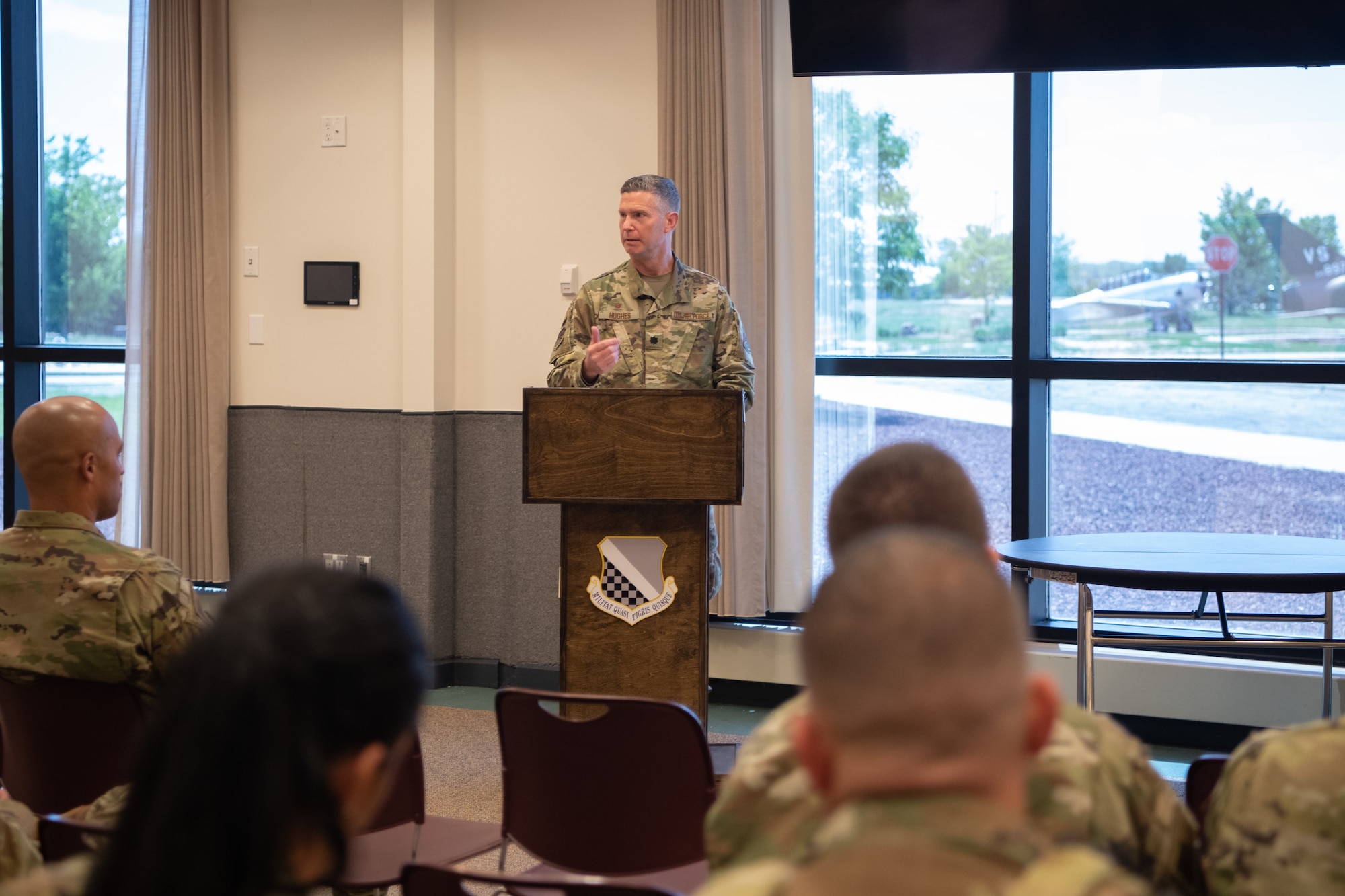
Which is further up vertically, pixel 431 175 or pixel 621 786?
pixel 431 175

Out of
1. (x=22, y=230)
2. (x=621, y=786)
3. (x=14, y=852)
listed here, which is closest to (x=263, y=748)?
(x=14, y=852)

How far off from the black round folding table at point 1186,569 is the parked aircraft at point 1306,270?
1.10 metres

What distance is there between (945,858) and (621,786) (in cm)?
144

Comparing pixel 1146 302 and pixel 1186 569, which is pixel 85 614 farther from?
pixel 1146 302

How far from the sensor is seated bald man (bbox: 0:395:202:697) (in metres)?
2.16

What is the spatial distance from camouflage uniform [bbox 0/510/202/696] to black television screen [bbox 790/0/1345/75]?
2758 mm

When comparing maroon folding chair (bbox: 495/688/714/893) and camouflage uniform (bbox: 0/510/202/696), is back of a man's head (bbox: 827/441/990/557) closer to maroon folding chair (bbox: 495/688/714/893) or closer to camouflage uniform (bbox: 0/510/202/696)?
maroon folding chair (bbox: 495/688/714/893)

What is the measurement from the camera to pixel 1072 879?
2.54 feet

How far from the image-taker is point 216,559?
18.2 ft

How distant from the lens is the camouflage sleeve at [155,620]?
85.7 inches

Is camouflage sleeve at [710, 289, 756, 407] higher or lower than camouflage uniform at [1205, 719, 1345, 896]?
higher

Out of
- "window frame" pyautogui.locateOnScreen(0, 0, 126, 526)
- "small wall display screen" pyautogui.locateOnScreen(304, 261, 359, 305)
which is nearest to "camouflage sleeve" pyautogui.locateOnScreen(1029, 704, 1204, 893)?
"small wall display screen" pyautogui.locateOnScreen(304, 261, 359, 305)

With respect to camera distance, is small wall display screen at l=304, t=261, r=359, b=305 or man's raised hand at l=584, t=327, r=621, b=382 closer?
man's raised hand at l=584, t=327, r=621, b=382

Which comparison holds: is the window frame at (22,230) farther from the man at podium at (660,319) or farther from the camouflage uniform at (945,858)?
the camouflage uniform at (945,858)
